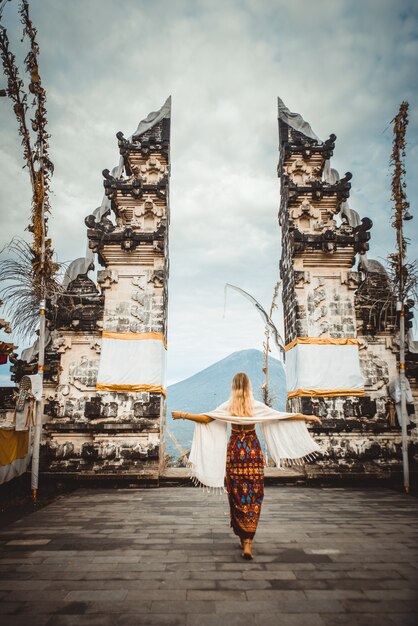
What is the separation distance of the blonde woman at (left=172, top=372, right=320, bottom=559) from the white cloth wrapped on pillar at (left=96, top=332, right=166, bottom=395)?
169 inches

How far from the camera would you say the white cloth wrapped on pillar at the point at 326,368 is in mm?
8914

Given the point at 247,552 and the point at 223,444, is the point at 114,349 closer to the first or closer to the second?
the point at 223,444

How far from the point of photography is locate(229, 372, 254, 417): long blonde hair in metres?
4.56

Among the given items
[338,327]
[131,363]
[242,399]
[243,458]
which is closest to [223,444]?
[243,458]

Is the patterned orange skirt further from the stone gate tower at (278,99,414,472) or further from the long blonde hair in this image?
the stone gate tower at (278,99,414,472)

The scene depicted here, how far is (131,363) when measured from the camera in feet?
29.3

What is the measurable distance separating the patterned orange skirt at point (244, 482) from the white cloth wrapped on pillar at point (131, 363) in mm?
4584

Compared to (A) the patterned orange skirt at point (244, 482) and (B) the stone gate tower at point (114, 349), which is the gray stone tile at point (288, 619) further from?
(B) the stone gate tower at point (114, 349)

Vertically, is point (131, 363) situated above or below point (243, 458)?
above

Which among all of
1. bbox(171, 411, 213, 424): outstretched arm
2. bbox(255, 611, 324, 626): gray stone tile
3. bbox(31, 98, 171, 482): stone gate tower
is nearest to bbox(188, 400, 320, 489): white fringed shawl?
bbox(171, 411, 213, 424): outstretched arm

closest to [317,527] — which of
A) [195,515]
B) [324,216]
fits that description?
[195,515]

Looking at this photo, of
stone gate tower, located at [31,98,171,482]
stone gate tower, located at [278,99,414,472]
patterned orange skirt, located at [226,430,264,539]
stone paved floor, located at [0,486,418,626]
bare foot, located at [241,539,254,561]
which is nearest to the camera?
stone paved floor, located at [0,486,418,626]

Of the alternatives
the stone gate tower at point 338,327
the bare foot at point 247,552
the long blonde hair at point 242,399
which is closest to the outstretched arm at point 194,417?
the long blonde hair at point 242,399

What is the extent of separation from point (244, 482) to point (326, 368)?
5.33 metres
